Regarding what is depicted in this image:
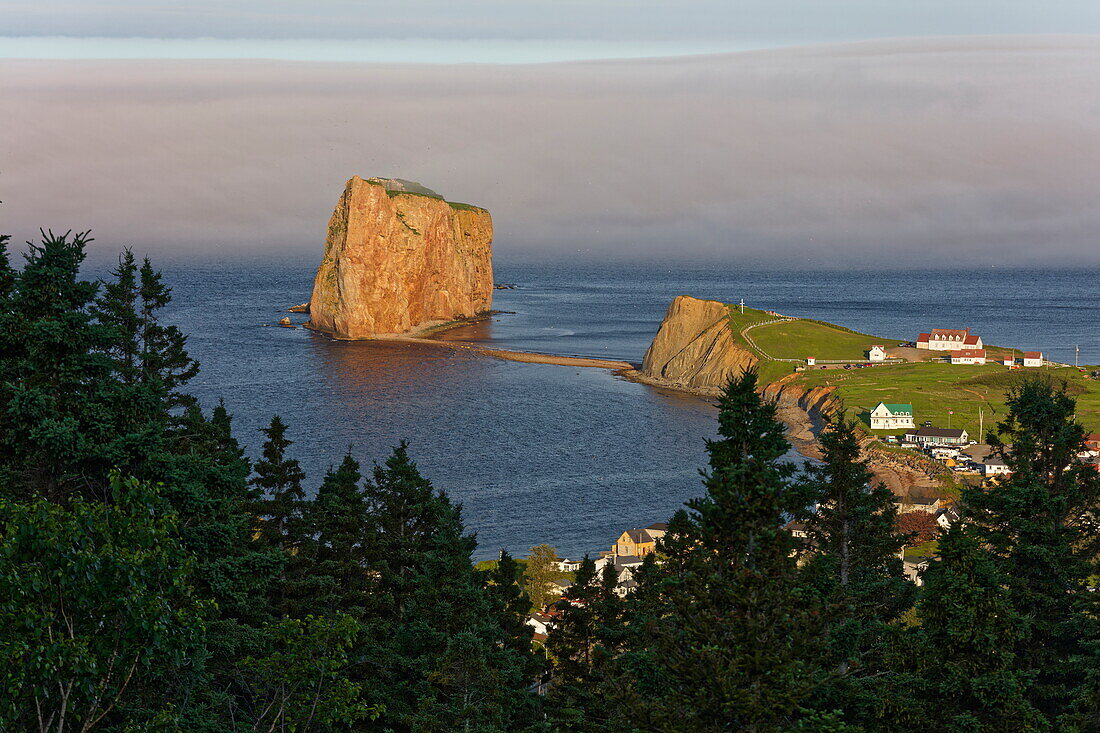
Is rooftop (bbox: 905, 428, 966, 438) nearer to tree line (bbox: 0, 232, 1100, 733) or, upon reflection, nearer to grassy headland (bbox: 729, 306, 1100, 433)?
grassy headland (bbox: 729, 306, 1100, 433)

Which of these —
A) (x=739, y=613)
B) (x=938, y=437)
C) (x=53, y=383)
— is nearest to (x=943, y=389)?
(x=938, y=437)

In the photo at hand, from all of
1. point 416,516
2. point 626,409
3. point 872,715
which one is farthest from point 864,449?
point 872,715

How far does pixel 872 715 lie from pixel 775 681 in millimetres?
3964

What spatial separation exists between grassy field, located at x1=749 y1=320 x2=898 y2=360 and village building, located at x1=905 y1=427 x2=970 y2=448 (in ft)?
155

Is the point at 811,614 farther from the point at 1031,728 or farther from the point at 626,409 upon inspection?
the point at 626,409

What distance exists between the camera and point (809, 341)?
167 metres

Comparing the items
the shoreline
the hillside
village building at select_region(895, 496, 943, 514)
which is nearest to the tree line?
village building at select_region(895, 496, 943, 514)

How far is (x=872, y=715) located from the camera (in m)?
18.9

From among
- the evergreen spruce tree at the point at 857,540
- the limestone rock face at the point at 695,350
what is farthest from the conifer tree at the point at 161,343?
the limestone rock face at the point at 695,350

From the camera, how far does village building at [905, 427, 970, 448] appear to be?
334 ft

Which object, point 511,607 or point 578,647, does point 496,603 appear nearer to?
point 511,607

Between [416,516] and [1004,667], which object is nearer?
[1004,667]

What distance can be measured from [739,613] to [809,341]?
155536mm

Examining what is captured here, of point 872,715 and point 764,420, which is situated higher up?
point 764,420
